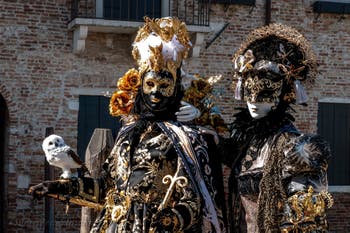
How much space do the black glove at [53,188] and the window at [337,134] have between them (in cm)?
872

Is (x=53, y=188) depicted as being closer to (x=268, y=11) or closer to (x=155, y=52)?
(x=155, y=52)

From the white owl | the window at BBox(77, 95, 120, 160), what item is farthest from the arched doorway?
the white owl

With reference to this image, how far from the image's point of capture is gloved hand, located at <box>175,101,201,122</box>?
16.1 ft

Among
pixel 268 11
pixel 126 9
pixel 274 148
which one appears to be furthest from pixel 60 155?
Result: pixel 268 11

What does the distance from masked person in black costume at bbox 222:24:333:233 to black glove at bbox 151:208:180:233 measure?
1.23 feet

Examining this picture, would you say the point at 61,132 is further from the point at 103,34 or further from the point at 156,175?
the point at 156,175

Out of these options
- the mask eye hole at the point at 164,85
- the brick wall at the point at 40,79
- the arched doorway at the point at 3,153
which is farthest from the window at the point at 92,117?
the mask eye hole at the point at 164,85

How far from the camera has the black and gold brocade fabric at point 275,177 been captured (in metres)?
4.09

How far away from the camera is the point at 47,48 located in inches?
465

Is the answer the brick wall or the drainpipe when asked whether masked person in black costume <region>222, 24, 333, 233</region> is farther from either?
the drainpipe

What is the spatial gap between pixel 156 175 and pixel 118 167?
0.88 feet

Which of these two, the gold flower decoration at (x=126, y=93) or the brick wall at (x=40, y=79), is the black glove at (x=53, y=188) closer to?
the gold flower decoration at (x=126, y=93)

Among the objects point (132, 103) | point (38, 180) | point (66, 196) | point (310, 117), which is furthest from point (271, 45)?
point (310, 117)

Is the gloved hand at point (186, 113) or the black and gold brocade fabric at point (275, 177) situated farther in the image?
the gloved hand at point (186, 113)
